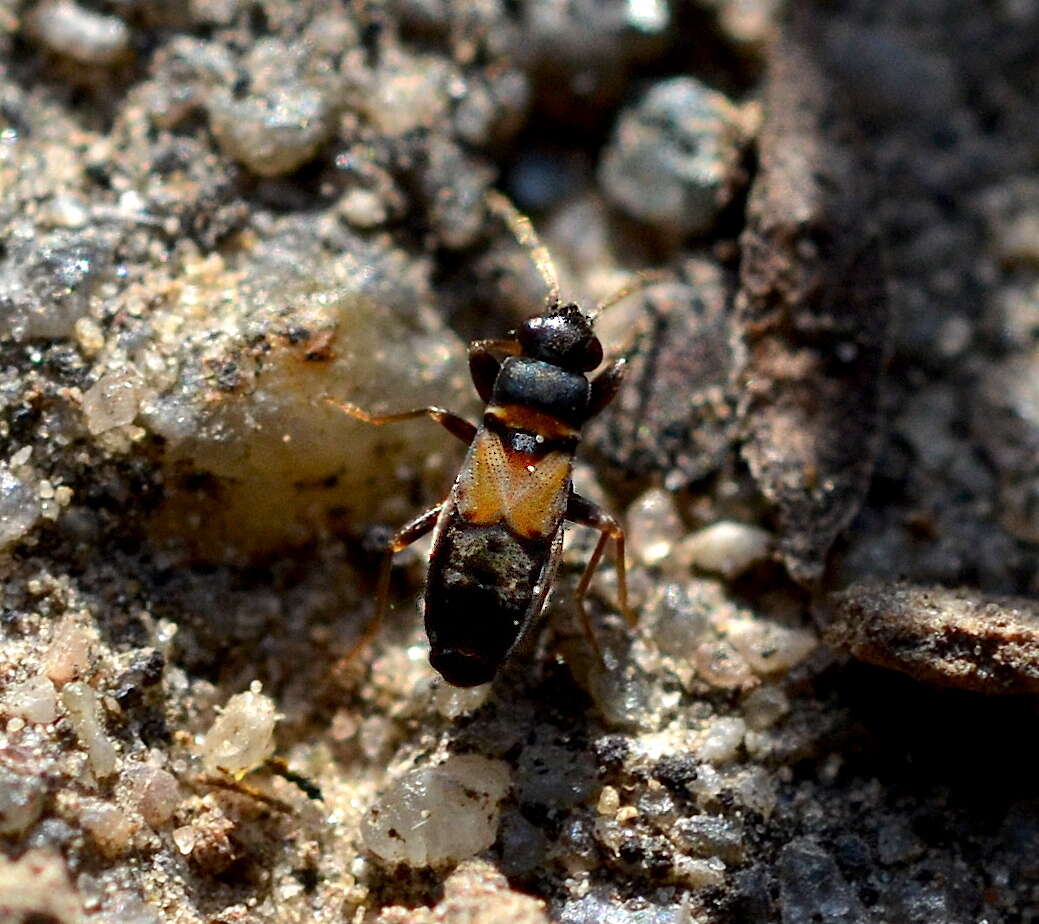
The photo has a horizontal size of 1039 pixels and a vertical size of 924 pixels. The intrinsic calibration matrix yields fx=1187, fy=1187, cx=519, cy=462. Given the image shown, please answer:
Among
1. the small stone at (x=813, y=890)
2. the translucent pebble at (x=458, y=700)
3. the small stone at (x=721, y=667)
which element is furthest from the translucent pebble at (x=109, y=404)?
the small stone at (x=813, y=890)

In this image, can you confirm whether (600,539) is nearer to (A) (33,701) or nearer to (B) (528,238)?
(B) (528,238)

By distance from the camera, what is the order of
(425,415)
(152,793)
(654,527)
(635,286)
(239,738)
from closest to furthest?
(152,793) → (239,738) → (425,415) → (654,527) → (635,286)

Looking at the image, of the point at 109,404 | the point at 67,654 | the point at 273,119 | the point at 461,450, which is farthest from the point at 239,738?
the point at 273,119

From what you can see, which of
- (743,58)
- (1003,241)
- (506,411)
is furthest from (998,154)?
(506,411)

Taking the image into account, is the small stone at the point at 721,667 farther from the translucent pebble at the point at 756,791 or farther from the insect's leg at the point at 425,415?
the insect's leg at the point at 425,415

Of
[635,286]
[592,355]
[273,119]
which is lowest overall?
[592,355]

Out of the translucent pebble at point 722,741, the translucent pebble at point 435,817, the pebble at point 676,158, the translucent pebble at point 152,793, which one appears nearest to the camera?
the translucent pebble at point 152,793
